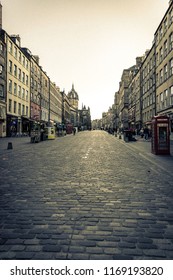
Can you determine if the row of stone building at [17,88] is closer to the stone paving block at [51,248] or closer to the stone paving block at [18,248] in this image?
the stone paving block at [18,248]

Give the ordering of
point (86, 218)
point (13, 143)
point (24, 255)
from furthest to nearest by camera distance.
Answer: point (13, 143) → point (86, 218) → point (24, 255)

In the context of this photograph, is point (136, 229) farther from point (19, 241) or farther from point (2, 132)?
point (2, 132)

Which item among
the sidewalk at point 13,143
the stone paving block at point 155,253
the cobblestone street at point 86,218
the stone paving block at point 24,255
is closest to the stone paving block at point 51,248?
the cobblestone street at point 86,218

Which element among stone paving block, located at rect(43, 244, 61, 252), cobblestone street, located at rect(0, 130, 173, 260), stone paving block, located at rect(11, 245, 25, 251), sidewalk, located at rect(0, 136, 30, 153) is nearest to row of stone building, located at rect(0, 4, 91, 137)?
sidewalk, located at rect(0, 136, 30, 153)

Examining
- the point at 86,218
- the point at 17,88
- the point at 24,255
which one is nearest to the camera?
the point at 24,255

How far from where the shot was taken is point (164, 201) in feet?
16.5

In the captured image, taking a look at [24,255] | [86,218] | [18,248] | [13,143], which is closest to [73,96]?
[13,143]

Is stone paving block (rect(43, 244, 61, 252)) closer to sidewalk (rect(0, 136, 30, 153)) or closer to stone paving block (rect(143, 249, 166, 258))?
stone paving block (rect(143, 249, 166, 258))

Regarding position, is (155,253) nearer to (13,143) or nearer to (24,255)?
(24,255)

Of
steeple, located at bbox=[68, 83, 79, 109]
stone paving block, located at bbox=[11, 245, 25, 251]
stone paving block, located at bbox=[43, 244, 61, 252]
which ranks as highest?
steeple, located at bbox=[68, 83, 79, 109]

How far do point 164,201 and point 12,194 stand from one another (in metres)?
3.58

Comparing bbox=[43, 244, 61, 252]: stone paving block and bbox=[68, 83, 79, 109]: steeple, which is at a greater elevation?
bbox=[68, 83, 79, 109]: steeple

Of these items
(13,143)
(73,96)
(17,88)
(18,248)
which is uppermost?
(73,96)

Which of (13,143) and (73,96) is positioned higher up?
(73,96)
